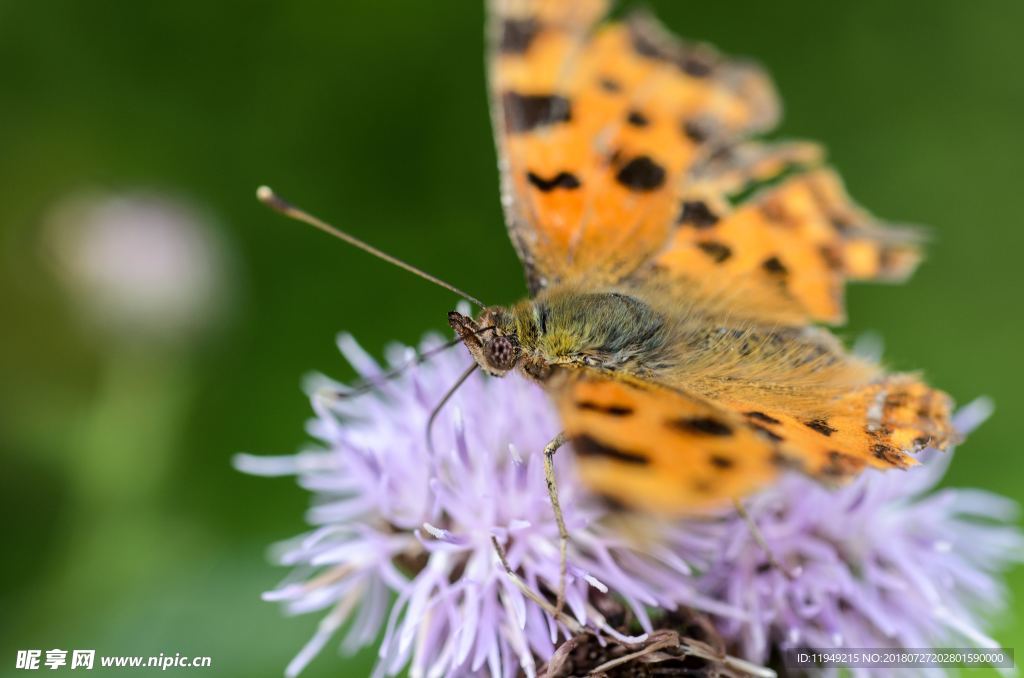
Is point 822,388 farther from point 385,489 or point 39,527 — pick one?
point 39,527

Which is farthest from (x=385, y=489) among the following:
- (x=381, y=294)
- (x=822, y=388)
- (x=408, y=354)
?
(x=381, y=294)

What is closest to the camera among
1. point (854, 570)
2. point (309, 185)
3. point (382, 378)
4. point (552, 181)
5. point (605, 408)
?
point (605, 408)

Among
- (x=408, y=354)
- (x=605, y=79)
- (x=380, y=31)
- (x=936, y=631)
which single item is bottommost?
(x=936, y=631)

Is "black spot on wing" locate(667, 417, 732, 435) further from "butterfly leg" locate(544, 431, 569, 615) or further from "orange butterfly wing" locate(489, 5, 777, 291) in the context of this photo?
"orange butterfly wing" locate(489, 5, 777, 291)

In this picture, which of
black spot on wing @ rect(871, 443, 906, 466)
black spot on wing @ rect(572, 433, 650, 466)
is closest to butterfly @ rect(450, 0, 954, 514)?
black spot on wing @ rect(871, 443, 906, 466)

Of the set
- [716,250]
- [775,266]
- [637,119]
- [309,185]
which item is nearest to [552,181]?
[637,119]

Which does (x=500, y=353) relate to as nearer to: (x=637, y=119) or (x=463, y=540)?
(x=463, y=540)

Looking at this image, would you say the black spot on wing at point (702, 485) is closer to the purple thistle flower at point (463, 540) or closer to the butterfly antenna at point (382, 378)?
the purple thistle flower at point (463, 540)
